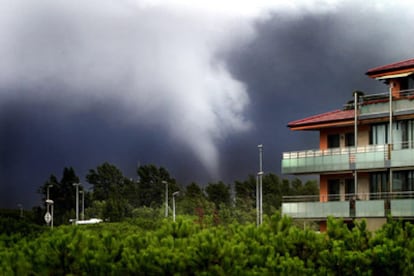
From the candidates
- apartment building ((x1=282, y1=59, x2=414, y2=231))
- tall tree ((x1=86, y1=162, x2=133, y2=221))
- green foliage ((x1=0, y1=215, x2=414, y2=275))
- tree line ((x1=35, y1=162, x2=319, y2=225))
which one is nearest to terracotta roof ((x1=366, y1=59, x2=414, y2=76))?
apartment building ((x1=282, y1=59, x2=414, y2=231))

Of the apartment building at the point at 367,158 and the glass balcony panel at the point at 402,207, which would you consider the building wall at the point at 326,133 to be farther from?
the glass balcony panel at the point at 402,207

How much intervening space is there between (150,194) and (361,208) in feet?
300

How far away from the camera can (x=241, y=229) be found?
3023cm

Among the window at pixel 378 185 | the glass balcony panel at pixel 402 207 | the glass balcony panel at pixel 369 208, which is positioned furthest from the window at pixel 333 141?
the glass balcony panel at pixel 402 207

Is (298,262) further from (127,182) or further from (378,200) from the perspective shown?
(127,182)

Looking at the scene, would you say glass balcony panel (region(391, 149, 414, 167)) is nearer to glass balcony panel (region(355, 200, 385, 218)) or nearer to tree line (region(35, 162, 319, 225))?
glass balcony panel (region(355, 200, 385, 218))

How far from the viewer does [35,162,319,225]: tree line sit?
398 ft

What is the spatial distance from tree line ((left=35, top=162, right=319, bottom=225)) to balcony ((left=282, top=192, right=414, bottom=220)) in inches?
2144

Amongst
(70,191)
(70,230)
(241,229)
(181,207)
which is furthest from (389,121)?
(70,191)

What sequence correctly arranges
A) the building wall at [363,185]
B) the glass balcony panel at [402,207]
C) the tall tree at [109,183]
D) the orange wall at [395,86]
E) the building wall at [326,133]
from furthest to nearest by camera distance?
the tall tree at [109,183] < the building wall at [326,133] < the orange wall at [395,86] < the building wall at [363,185] < the glass balcony panel at [402,207]

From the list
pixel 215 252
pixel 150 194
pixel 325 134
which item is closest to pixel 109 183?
pixel 150 194

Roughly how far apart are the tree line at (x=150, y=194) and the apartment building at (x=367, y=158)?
176ft

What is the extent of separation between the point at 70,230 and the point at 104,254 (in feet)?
7.78

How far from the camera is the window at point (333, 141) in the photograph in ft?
187
